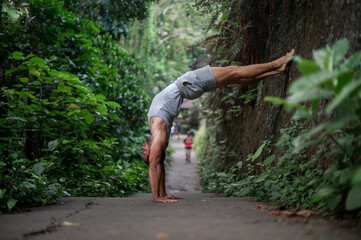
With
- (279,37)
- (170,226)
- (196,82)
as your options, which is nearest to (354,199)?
(170,226)

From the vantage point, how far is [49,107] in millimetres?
5863

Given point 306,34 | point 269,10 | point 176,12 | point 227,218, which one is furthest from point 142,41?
point 227,218

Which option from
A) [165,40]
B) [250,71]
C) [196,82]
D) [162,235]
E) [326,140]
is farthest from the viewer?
[165,40]

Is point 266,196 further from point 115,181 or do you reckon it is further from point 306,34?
point 115,181

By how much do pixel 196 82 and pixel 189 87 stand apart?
124 millimetres

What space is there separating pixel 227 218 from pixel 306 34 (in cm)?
254

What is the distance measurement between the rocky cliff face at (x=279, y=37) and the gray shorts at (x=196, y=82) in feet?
3.16

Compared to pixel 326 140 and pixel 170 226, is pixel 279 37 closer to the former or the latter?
pixel 326 140

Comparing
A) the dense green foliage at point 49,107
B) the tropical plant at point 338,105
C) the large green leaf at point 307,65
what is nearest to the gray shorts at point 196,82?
the dense green foliage at point 49,107

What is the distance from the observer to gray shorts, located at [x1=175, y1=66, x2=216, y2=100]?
470cm

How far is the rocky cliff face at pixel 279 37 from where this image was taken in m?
3.21

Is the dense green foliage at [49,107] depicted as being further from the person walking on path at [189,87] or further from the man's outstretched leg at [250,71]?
the man's outstretched leg at [250,71]

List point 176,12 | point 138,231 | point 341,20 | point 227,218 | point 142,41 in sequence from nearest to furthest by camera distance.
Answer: point 138,231, point 227,218, point 341,20, point 142,41, point 176,12

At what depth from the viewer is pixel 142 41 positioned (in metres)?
17.4
